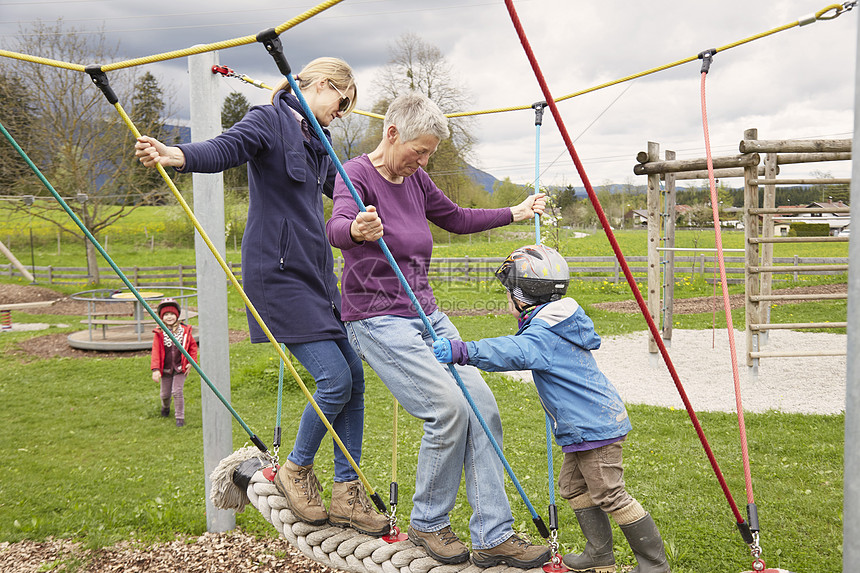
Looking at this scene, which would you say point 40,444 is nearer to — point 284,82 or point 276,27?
point 284,82

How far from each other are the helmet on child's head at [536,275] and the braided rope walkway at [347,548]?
99cm

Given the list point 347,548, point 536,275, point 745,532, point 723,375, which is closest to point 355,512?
point 347,548

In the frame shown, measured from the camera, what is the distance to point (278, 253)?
2529 millimetres

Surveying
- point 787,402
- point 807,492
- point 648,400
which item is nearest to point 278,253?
point 807,492

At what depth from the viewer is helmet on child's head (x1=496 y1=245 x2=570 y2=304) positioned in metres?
2.32

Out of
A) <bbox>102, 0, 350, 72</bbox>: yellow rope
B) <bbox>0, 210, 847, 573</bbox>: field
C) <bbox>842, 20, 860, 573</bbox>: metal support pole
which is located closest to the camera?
<bbox>842, 20, 860, 573</bbox>: metal support pole

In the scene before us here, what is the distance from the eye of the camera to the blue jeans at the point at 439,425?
7.68 ft

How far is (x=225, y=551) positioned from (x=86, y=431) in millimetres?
3519

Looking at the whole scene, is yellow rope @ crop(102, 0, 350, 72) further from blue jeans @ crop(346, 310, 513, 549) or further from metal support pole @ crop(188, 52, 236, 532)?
metal support pole @ crop(188, 52, 236, 532)

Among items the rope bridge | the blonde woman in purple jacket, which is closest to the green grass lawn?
the rope bridge

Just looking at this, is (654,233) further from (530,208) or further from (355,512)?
(355,512)

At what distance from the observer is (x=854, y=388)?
150 centimetres

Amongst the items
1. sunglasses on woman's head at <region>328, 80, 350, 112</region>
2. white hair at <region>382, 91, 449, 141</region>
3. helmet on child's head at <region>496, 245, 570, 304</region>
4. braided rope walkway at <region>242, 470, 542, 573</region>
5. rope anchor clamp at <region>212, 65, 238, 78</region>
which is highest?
rope anchor clamp at <region>212, 65, 238, 78</region>

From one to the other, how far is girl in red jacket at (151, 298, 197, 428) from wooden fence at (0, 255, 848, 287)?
978 centimetres
